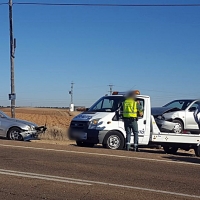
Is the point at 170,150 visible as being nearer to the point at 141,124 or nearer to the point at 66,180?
the point at 141,124

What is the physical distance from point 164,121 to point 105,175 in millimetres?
6198

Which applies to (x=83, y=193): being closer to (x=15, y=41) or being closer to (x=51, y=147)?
(x=51, y=147)

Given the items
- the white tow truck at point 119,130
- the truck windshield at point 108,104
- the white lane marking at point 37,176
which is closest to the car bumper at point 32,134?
the white tow truck at point 119,130

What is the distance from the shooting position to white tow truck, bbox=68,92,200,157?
47.9 ft

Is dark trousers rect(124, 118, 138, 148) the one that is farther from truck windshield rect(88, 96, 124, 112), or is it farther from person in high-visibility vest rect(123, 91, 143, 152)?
truck windshield rect(88, 96, 124, 112)

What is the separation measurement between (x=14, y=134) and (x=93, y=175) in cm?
894

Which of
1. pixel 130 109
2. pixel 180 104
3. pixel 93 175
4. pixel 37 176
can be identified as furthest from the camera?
pixel 180 104

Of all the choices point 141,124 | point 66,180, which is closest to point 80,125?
point 141,124

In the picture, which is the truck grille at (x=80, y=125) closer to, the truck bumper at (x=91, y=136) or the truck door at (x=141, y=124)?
the truck bumper at (x=91, y=136)

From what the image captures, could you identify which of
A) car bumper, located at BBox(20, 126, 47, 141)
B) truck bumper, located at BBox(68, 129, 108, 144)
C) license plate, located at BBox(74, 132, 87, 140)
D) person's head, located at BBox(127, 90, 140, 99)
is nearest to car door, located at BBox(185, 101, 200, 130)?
person's head, located at BBox(127, 90, 140, 99)

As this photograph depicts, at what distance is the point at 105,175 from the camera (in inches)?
372

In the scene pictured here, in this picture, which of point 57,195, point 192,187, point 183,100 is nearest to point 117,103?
point 183,100

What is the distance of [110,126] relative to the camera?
14.6 meters

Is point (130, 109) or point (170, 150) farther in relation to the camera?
point (170, 150)
